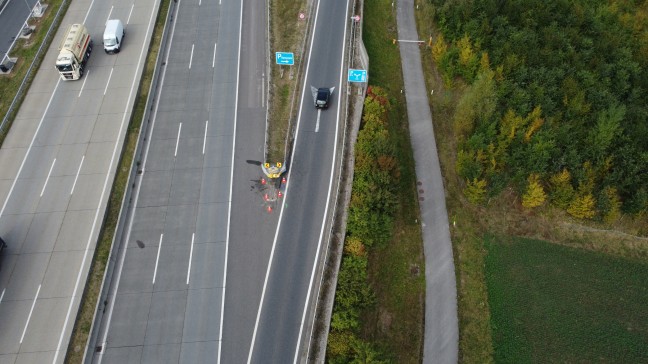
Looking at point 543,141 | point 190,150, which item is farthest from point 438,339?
point 190,150

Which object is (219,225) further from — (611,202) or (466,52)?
(611,202)

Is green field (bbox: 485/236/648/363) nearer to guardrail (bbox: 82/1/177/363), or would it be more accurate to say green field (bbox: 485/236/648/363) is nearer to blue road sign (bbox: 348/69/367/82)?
blue road sign (bbox: 348/69/367/82)

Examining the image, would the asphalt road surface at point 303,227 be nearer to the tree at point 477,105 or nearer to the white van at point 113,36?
the tree at point 477,105

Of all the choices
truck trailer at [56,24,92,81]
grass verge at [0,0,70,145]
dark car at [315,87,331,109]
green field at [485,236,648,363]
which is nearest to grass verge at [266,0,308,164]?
dark car at [315,87,331,109]

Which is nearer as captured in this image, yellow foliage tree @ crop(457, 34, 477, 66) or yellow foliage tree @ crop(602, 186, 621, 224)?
yellow foliage tree @ crop(602, 186, 621, 224)

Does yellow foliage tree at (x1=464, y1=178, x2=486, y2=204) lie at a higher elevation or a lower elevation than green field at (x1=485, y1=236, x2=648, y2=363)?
higher

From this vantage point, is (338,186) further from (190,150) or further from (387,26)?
(387,26)
